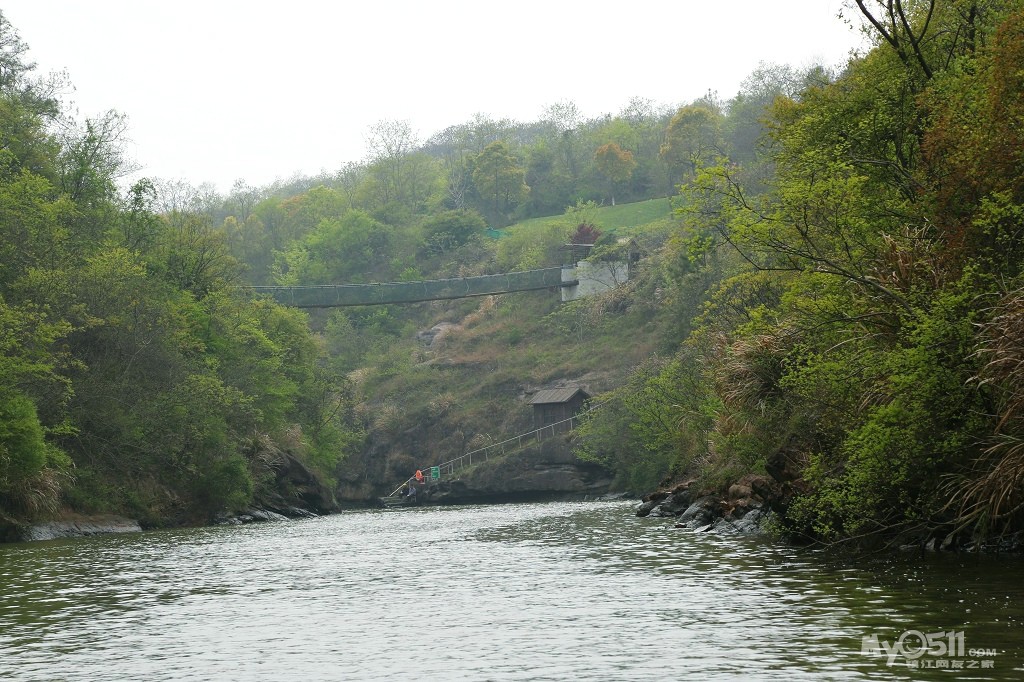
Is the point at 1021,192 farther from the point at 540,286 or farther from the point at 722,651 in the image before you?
the point at 540,286

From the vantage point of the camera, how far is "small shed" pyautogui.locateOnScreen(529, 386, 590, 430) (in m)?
86.7

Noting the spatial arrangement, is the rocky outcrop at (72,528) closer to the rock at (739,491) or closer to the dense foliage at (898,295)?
the rock at (739,491)

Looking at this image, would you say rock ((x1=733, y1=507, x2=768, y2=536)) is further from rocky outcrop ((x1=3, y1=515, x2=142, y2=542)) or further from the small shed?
the small shed

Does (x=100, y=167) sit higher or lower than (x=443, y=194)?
lower

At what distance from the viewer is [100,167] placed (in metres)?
59.5

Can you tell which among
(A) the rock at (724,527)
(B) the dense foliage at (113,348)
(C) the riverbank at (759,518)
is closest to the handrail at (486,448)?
(B) the dense foliage at (113,348)

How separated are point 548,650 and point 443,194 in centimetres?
12278

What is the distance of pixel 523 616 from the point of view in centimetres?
1683

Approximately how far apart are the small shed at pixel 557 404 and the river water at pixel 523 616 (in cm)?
5770

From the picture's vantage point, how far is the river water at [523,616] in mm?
12844

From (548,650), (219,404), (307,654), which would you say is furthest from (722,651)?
(219,404)

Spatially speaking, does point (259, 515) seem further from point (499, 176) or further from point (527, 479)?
point (499, 176)

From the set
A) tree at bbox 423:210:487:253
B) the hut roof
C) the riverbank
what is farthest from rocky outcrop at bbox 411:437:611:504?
tree at bbox 423:210:487:253

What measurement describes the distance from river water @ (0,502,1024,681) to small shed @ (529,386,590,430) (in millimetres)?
57697
